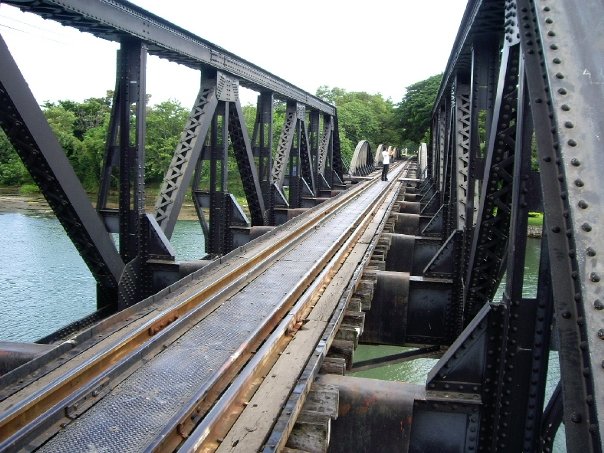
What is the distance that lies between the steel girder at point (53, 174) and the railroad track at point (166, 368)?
1.15m

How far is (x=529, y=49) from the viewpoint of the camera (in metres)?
3.03

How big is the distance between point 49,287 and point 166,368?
20.1 m

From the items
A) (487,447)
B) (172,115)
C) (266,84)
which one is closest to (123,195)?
(487,447)

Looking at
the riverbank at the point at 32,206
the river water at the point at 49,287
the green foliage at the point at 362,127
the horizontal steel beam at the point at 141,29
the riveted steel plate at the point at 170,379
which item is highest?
the green foliage at the point at 362,127

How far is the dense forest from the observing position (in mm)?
37562

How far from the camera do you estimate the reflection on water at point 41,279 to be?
18891mm

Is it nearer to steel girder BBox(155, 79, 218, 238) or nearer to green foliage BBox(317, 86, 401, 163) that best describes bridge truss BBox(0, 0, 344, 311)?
steel girder BBox(155, 79, 218, 238)

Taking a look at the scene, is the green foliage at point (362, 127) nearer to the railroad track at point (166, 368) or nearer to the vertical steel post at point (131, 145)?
the vertical steel post at point (131, 145)

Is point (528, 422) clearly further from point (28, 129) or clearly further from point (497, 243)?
point (28, 129)

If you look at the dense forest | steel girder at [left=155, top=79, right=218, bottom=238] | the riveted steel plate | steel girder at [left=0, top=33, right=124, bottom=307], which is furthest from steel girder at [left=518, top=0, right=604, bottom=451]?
the dense forest

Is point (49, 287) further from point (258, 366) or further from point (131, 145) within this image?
point (258, 366)

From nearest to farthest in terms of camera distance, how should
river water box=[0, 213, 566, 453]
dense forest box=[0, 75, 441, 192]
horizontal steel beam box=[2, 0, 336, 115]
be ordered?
horizontal steel beam box=[2, 0, 336, 115] → river water box=[0, 213, 566, 453] → dense forest box=[0, 75, 441, 192]

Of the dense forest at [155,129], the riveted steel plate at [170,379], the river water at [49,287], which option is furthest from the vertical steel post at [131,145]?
the dense forest at [155,129]

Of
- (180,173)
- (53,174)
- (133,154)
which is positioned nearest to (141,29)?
(133,154)
